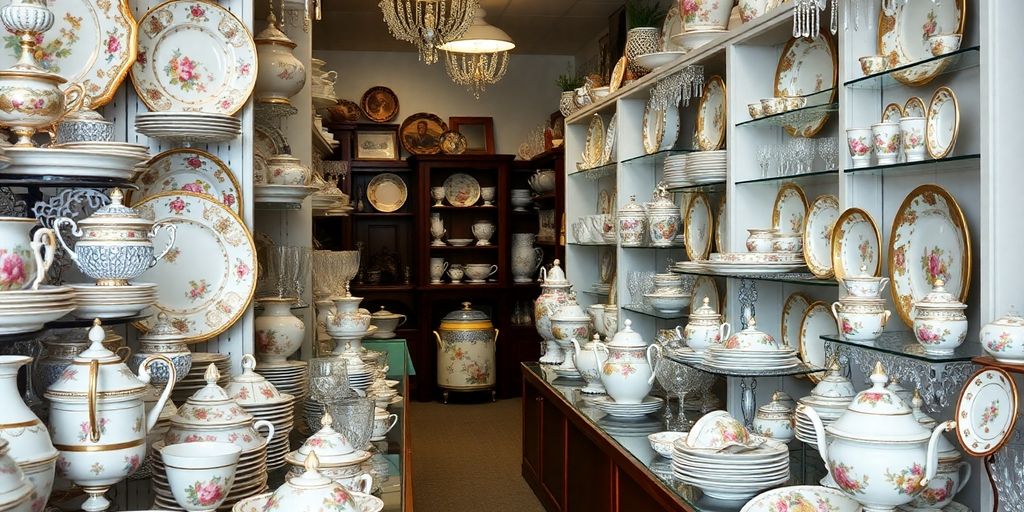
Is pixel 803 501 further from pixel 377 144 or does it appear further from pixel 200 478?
pixel 377 144

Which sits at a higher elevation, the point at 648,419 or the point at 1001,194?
the point at 1001,194

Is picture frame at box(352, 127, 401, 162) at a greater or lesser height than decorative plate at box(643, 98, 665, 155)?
greater

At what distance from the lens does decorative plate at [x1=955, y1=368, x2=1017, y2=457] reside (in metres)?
1.78

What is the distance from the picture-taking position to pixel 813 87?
295 cm

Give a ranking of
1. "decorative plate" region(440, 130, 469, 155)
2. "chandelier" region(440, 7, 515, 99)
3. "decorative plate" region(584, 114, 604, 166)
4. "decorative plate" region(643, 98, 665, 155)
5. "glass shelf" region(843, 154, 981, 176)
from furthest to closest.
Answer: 1. "decorative plate" region(440, 130, 469, 155)
2. "chandelier" region(440, 7, 515, 99)
3. "decorative plate" region(584, 114, 604, 166)
4. "decorative plate" region(643, 98, 665, 155)
5. "glass shelf" region(843, 154, 981, 176)

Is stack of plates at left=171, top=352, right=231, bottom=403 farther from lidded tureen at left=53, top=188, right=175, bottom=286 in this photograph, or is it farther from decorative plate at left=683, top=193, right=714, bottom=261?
decorative plate at left=683, top=193, right=714, bottom=261

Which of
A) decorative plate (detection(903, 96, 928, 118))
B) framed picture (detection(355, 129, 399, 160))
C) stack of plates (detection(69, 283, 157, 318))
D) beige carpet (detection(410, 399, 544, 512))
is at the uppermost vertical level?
framed picture (detection(355, 129, 399, 160))

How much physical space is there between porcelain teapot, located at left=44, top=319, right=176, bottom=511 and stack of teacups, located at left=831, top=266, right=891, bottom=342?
5.19ft

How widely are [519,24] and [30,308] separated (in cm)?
560

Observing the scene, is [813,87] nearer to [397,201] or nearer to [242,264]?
[242,264]

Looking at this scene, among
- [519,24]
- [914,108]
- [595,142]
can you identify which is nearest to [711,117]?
[914,108]

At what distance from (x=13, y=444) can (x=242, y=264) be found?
3.38 ft

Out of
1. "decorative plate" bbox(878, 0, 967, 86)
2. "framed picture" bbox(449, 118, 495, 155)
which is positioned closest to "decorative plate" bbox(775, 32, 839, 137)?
"decorative plate" bbox(878, 0, 967, 86)

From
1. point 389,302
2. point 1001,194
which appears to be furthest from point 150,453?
point 389,302
